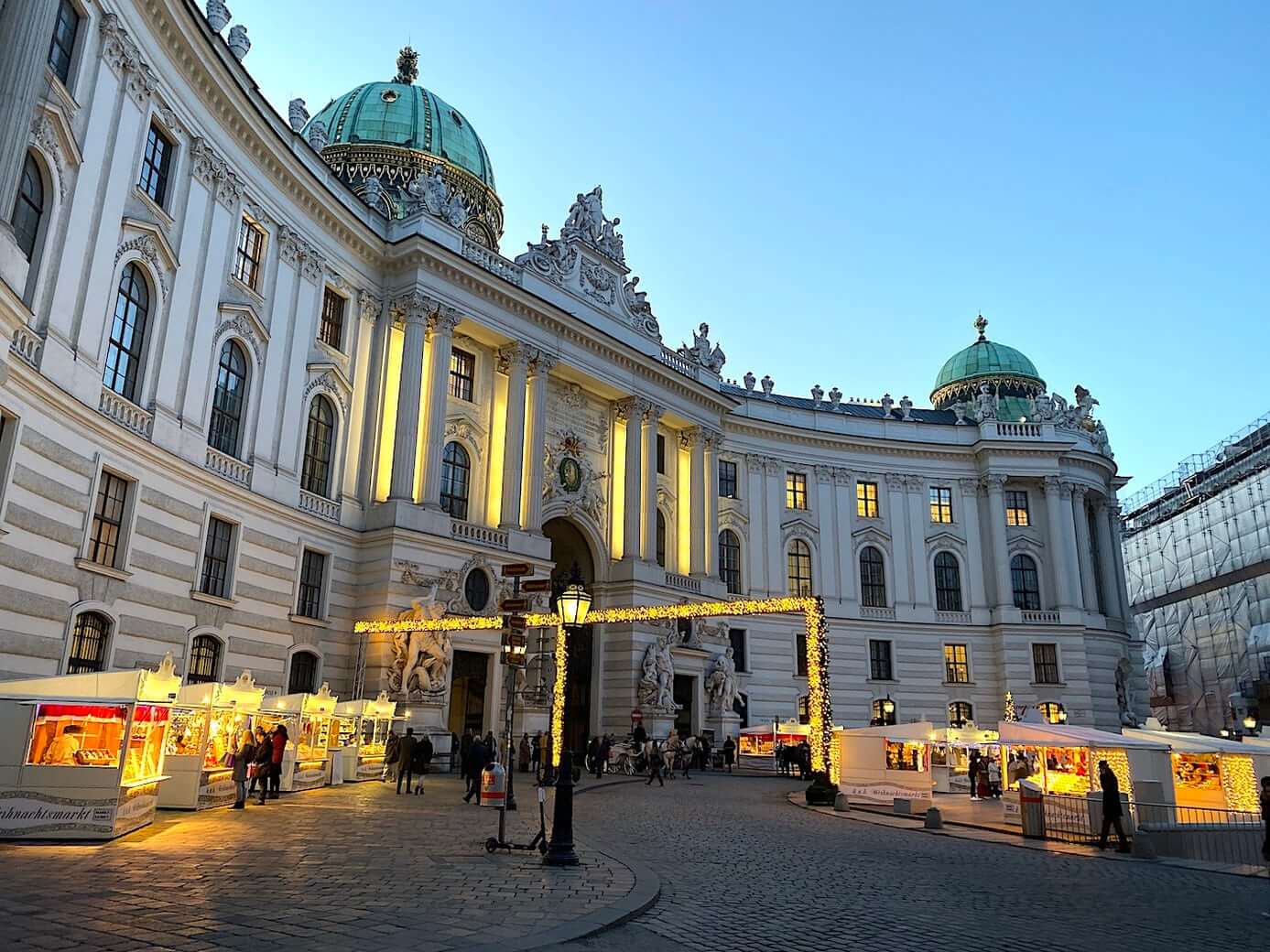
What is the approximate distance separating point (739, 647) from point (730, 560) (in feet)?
16.0

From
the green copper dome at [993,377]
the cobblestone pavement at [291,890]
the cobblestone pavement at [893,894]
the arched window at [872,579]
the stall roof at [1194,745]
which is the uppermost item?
the green copper dome at [993,377]

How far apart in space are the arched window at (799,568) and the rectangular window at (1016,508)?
13.2 metres

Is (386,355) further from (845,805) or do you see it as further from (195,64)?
(845,805)

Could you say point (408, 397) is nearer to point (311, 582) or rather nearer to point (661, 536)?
point (311, 582)

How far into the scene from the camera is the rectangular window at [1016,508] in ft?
189

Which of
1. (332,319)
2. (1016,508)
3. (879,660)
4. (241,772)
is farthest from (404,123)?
(1016,508)

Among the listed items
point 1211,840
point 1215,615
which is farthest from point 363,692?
point 1215,615

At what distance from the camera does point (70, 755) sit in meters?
13.3

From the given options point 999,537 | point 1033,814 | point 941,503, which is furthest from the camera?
point 941,503

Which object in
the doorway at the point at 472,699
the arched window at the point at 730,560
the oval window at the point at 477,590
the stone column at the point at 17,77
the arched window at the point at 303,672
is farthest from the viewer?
the arched window at the point at 730,560

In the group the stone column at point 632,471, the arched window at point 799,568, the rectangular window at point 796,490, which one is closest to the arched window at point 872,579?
the arched window at point 799,568

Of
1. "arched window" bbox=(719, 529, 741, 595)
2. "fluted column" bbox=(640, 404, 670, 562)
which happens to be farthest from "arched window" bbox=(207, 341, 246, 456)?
"arched window" bbox=(719, 529, 741, 595)

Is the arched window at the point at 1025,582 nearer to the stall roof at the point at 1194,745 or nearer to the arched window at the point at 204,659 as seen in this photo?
the stall roof at the point at 1194,745

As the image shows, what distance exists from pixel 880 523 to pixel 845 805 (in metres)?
33.2
